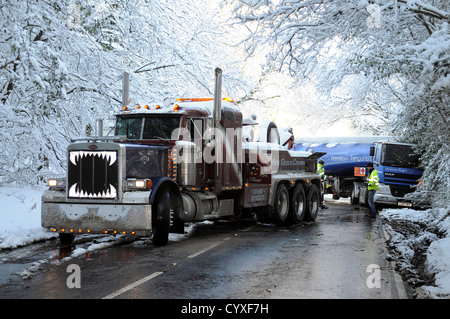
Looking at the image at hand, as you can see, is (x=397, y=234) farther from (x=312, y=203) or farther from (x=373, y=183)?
(x=373, y=183)

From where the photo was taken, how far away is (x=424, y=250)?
418 inches

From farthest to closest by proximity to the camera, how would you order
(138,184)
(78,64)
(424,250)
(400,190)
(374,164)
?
(374,164), (400,190), (78,64), (424,250), (138,184)

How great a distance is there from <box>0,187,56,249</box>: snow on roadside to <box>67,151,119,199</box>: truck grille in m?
1.22

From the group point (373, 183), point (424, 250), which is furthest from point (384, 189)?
point (424, 250)

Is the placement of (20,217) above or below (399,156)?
below

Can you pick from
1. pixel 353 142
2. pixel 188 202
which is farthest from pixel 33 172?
pixel 353 142

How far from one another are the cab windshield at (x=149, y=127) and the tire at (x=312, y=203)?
21.2 ft

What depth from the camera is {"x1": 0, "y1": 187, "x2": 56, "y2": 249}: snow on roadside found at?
995cm

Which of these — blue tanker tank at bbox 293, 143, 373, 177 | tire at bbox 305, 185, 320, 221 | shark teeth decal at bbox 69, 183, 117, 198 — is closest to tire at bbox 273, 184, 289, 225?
tire at bbox 305, 185, 320, 221

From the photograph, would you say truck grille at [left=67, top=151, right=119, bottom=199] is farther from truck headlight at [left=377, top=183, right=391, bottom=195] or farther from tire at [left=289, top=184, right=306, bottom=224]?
truck headlight at [left=377, top=183, right=391, bottom=195]

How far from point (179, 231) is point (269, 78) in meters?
19.8

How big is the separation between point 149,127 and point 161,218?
227 centimetres

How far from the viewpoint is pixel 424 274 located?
808 centimetres
